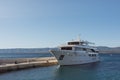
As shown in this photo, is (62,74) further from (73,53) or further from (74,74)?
(73,53)

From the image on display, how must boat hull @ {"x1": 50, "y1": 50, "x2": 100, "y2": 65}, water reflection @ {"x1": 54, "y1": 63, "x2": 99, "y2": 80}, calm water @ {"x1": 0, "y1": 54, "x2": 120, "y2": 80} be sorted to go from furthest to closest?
1. boat hull @ {"x1": 50, "y1": 50, "x2": 100, "y2": 65}
2. water reflection @ {"x1": 54, "y1": 63, "x2": 99, "y2": 80}
3. calm water @ {"x1": 0, "y1": 54, "x2": 120, "y2": 80}

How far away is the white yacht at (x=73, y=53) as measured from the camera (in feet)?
169

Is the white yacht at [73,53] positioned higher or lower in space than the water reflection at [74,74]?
higher

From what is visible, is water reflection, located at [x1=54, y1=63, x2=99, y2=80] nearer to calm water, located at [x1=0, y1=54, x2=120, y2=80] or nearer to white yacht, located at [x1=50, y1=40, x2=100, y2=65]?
calm water, located at [x1=0, y1=54, x2=120, y2=80]

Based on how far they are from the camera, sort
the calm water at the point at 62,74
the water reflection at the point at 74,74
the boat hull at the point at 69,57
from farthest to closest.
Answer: the boat hull at the point at 69,57, the water reflection at the point at 74,74, the calm water at the point at 62,74

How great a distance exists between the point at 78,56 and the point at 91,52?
401 inches

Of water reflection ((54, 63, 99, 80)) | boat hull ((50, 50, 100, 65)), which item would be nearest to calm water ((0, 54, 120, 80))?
water reflection ((54, 63, 99, 80))

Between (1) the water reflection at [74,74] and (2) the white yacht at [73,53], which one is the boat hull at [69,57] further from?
(1) the water reflection at [74,74]

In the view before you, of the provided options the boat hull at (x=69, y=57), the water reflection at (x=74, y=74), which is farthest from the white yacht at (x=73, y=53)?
the water reflection at (x=74, y=74)

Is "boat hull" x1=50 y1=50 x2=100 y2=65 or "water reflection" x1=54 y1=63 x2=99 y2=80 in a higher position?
"boat hull" x1=50 y1=50 x2=100 y2=65

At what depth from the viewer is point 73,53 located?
52.5 metres

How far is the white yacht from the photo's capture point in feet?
169

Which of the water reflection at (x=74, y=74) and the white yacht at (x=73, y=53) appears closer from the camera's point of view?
the water reflection at (x=74, y=74)

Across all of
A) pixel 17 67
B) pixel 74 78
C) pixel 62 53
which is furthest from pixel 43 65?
pixel 74 78
